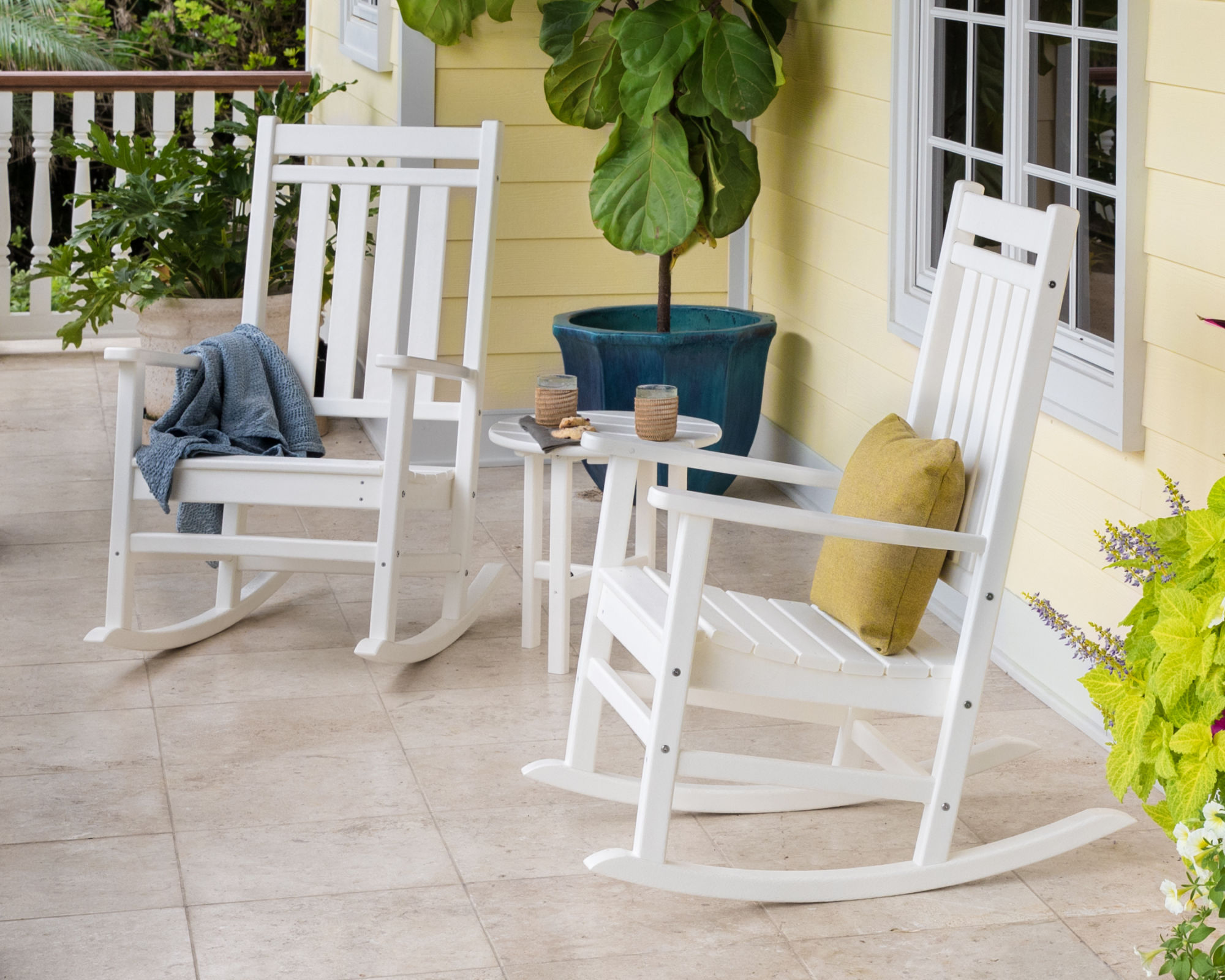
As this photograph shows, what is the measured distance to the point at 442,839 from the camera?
7.79 ft

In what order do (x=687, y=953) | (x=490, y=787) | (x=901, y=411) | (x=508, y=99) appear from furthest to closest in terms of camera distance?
(x=508, y=99)
(x=901, y=411)
(x=490, y=787)
(x=687, y=953)

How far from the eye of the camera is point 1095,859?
2.34 m

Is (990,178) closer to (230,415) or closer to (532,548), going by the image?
(532,548)

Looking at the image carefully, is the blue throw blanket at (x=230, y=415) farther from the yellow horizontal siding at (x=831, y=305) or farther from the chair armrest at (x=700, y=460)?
the yellow horizontal siding at (x=831, y=305)

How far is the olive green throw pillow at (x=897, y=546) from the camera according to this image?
2180 mm

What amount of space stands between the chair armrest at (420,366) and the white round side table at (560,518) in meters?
0.14

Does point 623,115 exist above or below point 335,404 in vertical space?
above

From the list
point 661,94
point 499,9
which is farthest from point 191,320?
point 661,94

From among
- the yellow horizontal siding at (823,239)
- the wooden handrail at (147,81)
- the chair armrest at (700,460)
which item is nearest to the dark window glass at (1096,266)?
the chair armrest at (700,460)

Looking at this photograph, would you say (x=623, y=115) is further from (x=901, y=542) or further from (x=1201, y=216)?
(x=901, y=542)

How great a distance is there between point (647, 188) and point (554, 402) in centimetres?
111

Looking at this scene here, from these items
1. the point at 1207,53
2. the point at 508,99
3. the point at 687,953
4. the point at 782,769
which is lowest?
the point at 687,953

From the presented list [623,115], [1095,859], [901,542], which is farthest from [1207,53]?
[623,115]

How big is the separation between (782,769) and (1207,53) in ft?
4.24
